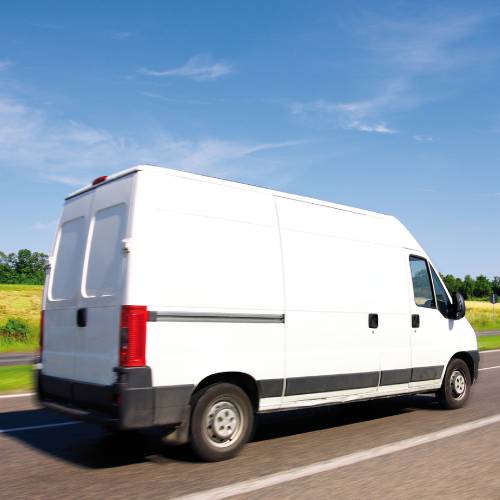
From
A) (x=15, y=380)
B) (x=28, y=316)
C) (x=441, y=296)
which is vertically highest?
(x=28, y=316)

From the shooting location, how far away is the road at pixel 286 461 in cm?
465

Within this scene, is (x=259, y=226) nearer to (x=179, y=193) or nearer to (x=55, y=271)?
(x=179, y=193)

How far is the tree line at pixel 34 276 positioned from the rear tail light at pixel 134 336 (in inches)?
→ 845

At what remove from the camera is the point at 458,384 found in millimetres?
8477

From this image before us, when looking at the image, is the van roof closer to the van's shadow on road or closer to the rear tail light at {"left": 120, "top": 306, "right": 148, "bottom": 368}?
the rear tail light at {"left": 120, "top": 306, "right": 148, "bottom": 368}

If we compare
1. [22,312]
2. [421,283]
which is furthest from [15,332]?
[421,283]

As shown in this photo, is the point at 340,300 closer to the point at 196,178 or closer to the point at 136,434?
the point at 196,178

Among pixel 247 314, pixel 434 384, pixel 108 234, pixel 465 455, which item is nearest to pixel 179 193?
pixel 108 234

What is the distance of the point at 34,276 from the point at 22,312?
129ft

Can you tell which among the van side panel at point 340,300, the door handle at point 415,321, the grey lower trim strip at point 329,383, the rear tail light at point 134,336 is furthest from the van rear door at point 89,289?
the door handle at point 415,321

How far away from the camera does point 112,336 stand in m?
5.27

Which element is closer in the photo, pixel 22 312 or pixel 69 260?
pixel 69 260

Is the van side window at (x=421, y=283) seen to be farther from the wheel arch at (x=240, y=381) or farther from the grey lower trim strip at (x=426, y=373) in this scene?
the wheel arch at (x=240, y=381)

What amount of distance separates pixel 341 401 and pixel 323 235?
184cm
